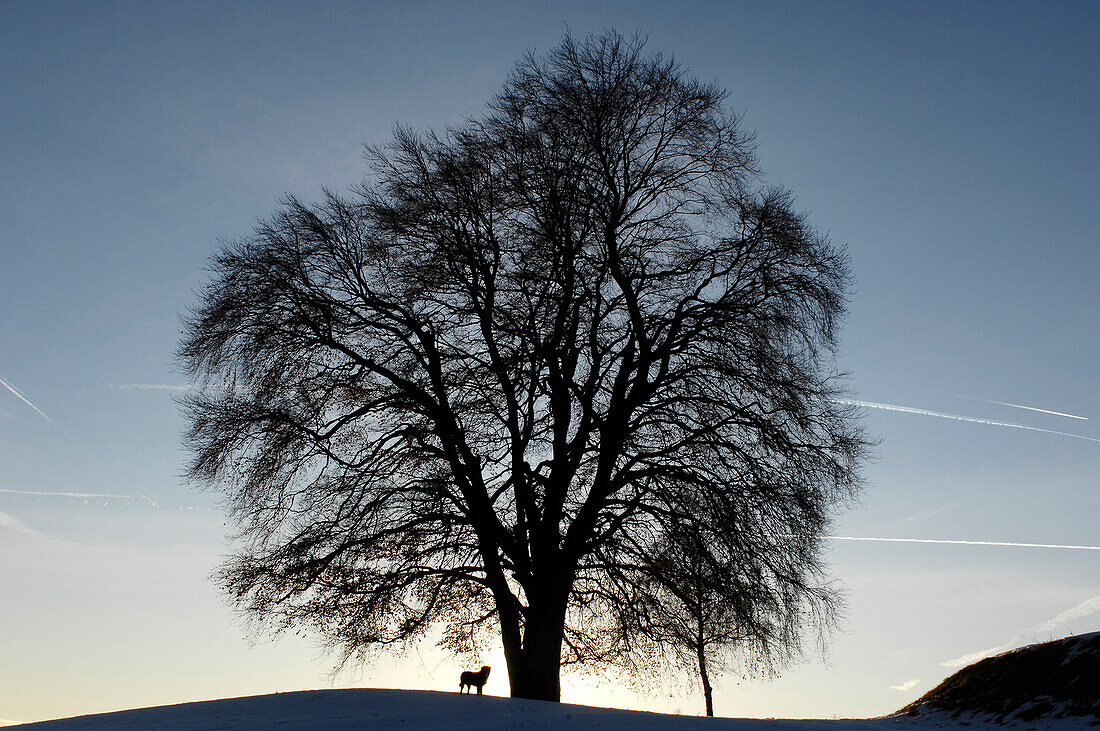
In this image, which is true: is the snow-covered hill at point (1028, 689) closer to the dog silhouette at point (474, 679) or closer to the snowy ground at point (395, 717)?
the snowy ground at point (395, 717)

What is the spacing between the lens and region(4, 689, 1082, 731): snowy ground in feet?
36.9

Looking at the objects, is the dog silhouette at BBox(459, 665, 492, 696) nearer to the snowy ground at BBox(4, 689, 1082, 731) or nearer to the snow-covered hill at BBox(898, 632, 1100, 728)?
the snowy ground at BBox(4, 689, 1082, 731)

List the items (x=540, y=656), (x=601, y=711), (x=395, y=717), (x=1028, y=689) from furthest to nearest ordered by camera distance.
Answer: (x=1028, y=689) → (x=540, y=656) → (x=601, y=711) → (x=395, y=717)

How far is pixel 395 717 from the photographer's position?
38.0ft

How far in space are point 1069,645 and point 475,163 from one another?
14.1m

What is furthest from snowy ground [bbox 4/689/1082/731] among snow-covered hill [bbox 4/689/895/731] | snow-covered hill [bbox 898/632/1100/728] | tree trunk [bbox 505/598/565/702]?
tree trunk [bbox 505/598/565/702]

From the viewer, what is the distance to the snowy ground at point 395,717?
11234 mm

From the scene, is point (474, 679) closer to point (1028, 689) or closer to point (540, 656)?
point (540, 656)

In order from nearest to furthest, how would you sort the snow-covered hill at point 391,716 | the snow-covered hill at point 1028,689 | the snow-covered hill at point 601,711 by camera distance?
the snow-covered hill at point 391,716, the snow-covered hill at point 601,711, the snow-covered hill at point 1028,689

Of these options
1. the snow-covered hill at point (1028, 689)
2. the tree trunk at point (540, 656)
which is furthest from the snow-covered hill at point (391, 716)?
the snow-covered hill at point (1028, 689)

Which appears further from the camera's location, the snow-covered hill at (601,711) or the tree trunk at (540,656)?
the tree trunk at (540,656)

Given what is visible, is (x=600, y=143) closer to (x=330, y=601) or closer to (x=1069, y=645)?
(x=330, y=601)

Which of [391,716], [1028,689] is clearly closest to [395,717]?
[391,716]

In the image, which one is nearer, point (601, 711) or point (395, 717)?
point (395, 717)
